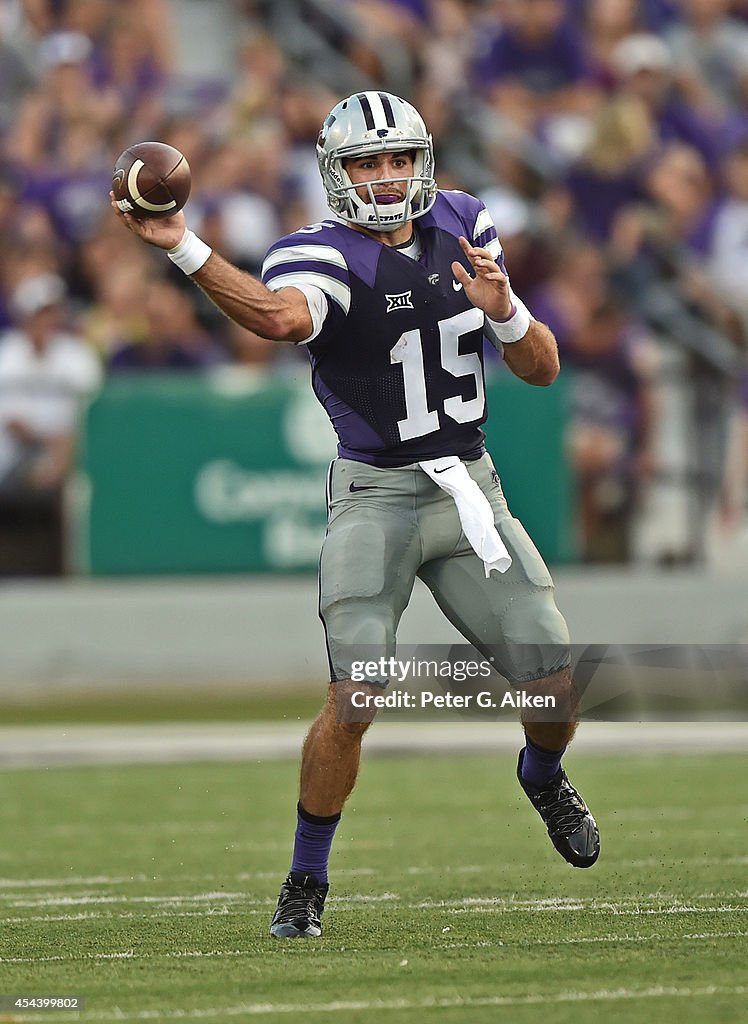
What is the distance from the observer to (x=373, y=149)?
17.1 ft

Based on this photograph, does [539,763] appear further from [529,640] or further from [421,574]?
[421,574]

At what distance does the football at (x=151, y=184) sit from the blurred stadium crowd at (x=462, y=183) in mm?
6112

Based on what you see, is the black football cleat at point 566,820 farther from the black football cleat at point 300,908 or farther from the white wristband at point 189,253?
the white wristband at point 189,253

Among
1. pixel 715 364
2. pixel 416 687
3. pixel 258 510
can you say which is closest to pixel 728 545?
pixel 715 364

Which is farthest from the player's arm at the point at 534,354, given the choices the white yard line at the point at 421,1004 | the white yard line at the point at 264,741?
the white yard line at the point at 264,741

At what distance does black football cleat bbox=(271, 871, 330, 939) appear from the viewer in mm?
4980

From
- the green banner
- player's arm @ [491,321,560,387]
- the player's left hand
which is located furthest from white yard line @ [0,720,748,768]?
the player's left hand

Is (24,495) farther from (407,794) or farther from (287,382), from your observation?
(407,794)

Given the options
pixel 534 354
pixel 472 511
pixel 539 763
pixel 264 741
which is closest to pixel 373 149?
pixel 534 354

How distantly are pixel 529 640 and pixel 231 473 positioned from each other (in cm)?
588

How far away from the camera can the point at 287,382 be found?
434 inches

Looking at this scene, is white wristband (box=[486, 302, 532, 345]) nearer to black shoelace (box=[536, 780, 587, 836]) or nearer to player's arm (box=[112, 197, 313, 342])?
player's arm (box=[112, 197, 313, 342])

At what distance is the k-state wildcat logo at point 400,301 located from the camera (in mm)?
5203

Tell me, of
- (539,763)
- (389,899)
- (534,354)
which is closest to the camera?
(534,354)
